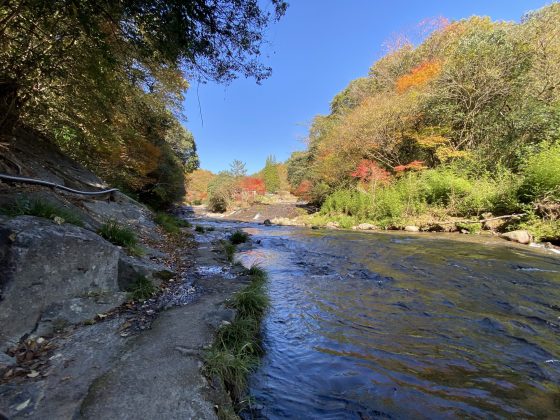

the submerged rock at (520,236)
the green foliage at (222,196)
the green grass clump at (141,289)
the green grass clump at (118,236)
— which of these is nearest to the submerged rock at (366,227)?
the submerged rock at (520,236)

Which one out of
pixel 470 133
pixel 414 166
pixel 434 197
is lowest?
pixel 434 197

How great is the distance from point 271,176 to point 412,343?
54.5 meters

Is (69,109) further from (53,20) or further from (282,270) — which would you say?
(282,270)

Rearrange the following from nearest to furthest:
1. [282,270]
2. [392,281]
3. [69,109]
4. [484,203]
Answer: [392,281]
[282,270]
[69,109]
[484,203]

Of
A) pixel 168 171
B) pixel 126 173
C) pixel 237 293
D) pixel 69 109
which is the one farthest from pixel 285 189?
pixel 237 293

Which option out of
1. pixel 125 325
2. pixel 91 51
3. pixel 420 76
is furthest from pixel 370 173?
pixel 125 325

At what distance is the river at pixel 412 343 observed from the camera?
2596 millimetres

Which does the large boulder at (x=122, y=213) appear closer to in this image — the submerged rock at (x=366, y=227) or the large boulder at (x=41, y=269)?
the large boulder at (x=41, y=269)

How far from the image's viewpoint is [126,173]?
1446 cm

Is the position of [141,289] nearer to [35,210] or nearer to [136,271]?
[136,271]

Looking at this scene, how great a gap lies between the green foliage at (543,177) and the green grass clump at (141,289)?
12.8m

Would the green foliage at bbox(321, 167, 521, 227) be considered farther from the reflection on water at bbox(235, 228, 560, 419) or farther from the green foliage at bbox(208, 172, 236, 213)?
the green foliage at bbox(208, 172, 236, 213)

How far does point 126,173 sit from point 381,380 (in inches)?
580

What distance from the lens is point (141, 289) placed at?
3.99 meters
